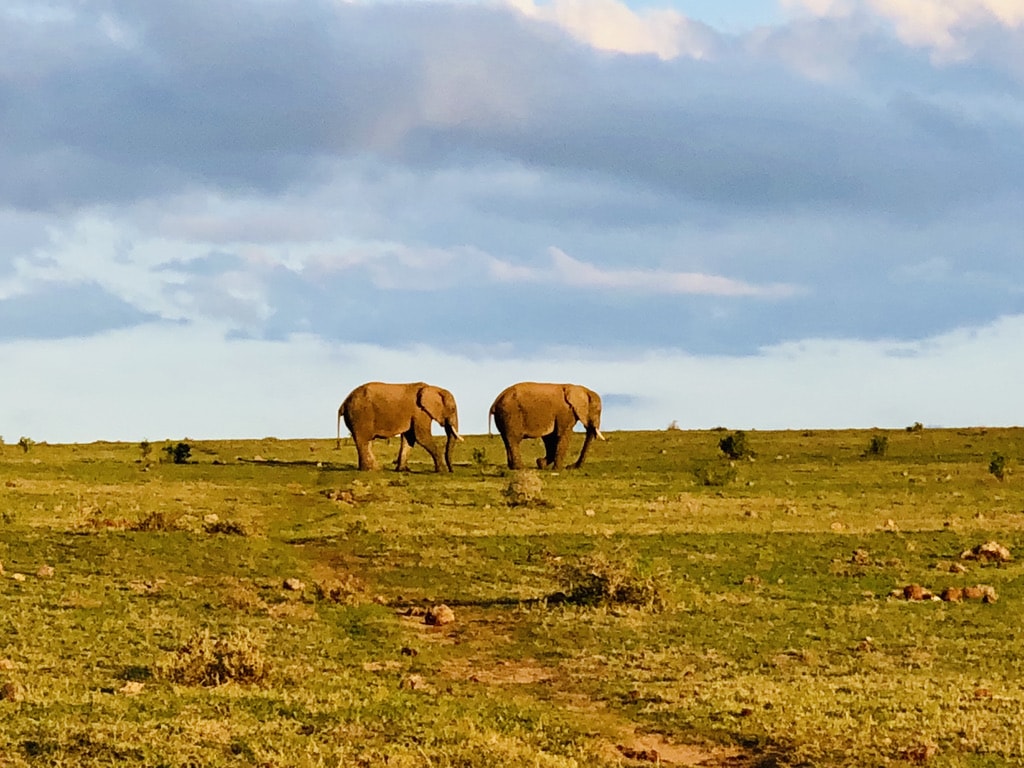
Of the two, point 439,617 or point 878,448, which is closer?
point 439,617

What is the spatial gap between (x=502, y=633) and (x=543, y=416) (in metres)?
30.7

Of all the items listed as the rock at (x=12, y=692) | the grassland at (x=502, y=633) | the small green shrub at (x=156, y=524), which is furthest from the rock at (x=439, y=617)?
the small green shrub at (x=156, y=524)

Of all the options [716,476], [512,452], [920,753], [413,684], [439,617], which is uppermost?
[512,452]

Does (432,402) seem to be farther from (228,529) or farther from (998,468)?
(228,529)

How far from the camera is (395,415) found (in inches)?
1746

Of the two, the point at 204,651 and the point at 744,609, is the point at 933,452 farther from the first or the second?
the point at 204,651

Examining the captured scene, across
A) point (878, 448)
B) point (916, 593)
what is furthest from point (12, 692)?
point (878, 448)

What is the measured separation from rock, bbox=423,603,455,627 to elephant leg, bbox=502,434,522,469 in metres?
28.3

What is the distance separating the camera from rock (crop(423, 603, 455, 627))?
16172 millimetres

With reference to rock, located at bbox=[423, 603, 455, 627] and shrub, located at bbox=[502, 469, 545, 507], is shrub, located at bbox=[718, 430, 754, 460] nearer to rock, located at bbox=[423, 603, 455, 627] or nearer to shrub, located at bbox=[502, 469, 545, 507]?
shrub, located at bbox=[502, 469, 545, 507]

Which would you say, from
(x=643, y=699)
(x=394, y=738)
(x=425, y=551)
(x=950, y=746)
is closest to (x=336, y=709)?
(x=394, y=738)

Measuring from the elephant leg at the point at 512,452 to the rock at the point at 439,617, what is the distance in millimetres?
28318

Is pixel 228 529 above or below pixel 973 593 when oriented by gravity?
above

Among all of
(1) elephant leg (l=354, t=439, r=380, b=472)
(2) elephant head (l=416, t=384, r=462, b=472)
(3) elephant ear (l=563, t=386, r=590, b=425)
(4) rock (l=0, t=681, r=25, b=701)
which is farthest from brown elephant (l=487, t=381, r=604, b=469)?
(4) rock (l=0, t=681, r=25, b=701)
